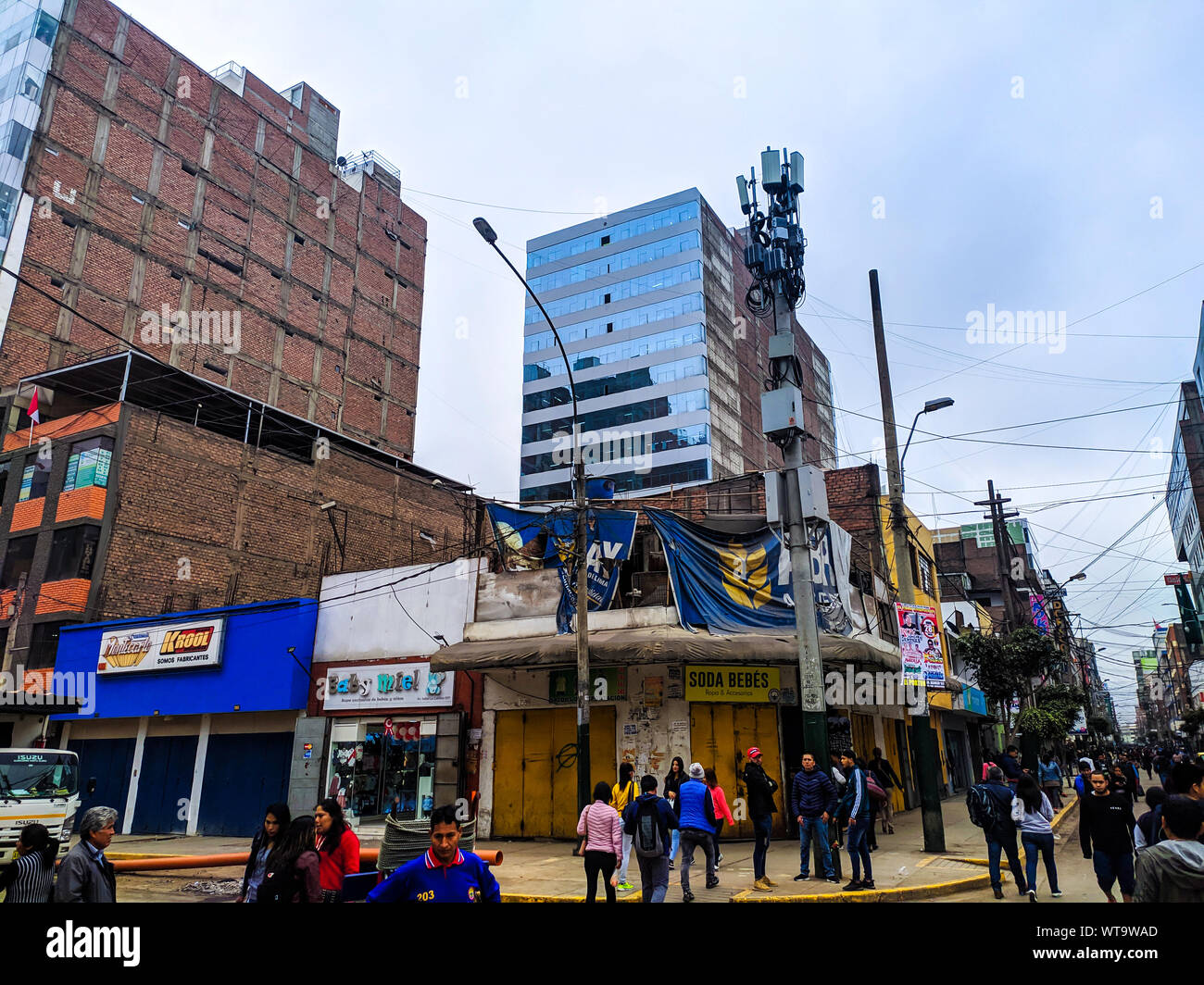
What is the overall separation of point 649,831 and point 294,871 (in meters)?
4.45

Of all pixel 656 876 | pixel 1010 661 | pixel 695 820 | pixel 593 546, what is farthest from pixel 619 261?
pixel 656 876

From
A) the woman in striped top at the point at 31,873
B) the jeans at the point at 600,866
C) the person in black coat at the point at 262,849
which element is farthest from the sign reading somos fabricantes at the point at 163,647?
the person in black coat at the point at 262,849

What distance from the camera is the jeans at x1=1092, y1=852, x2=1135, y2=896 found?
27.5 ft

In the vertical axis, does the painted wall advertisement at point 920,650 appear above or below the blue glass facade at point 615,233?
below

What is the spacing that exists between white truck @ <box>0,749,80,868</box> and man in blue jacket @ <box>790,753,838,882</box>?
1381 centimetres

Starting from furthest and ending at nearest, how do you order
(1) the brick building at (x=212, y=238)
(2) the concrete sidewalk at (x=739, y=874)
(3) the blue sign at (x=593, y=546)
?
(1) the brick building at (x=212, y=238)
(3) the blue sign at (x=593, y=546)
(2) the concrete sidewalk at (x=739, y=874)

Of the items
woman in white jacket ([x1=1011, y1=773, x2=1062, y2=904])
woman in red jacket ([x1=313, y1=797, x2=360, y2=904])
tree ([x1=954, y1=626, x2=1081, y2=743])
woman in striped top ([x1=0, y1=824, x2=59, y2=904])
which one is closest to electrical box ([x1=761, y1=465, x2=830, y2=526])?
woman in white jacket ([x1=1011, y1=773, x2=1062, y2=904])

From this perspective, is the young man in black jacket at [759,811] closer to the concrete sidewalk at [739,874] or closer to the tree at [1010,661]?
the concrete sidewalk at [739,874]

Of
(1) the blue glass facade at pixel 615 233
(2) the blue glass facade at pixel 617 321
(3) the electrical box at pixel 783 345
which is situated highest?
(1) the blue glass facade at pixel 615 233

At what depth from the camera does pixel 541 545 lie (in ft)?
68.5

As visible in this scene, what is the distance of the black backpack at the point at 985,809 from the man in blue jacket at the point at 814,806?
1.79 metres

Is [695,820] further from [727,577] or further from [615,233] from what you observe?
[615,233]

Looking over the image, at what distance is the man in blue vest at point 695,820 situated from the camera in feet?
34.7

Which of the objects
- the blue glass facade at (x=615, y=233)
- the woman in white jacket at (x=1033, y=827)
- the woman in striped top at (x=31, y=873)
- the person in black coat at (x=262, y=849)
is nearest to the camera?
the woman in striped top at (x=31, y=873)
